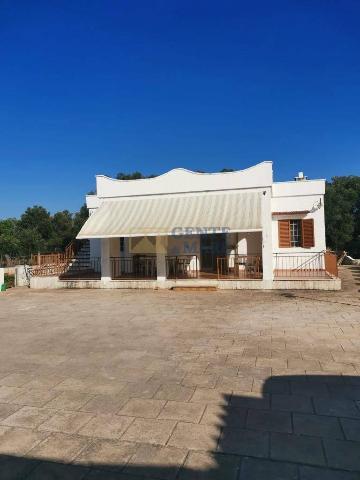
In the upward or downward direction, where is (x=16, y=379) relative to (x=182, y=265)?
downward

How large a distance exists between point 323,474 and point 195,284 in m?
12.5

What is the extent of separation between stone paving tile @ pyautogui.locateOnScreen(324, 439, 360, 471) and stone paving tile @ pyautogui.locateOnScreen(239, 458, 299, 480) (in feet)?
1.33

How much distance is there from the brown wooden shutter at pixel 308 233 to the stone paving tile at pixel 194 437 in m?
15.1

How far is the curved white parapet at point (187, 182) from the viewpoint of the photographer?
16.4 metres

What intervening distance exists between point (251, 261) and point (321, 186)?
4.96 m

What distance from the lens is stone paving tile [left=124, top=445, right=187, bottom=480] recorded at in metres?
3.34

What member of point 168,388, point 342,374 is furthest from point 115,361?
point 342,374

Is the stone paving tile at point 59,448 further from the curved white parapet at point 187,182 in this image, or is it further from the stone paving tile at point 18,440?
the curved white parapet at point 187,182

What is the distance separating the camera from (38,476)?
10.9 ft

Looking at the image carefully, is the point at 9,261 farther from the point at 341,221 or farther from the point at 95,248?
the point at 341,221

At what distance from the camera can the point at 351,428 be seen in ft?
13.4

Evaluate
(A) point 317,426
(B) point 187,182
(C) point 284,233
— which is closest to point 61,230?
(B) point 187,182

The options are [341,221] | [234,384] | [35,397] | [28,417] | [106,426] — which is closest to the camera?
[106,426]

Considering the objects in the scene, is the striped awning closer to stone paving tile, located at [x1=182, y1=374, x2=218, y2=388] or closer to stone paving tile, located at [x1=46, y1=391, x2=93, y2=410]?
stone paving tile, located at [x1=182, y1=374, x2=218, y2=388]
